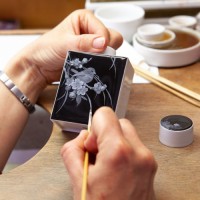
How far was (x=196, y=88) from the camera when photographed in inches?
36.1

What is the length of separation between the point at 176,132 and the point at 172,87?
7.9 inches

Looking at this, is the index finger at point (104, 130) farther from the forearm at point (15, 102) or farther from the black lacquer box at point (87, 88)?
the forearm at point (15, 102)

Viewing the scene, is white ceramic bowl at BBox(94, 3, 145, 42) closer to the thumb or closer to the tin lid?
the thumb

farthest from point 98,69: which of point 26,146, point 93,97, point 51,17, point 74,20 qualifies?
point 51,17

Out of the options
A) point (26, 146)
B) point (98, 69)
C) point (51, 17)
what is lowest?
point (26, 146)

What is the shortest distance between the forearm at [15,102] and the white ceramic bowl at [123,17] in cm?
33

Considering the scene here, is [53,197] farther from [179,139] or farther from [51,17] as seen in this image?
[51,17]

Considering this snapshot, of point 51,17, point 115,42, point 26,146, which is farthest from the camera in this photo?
point 51,17

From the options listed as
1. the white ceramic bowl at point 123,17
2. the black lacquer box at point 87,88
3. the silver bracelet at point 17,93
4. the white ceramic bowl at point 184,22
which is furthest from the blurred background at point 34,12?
the black lacquer box at point 87,88

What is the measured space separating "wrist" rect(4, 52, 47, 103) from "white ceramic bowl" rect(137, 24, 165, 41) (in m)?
0.31

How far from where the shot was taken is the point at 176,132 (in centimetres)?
73

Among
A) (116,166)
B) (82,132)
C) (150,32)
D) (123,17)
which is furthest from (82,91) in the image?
(123,17)

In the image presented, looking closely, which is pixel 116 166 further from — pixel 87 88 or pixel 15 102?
pixel 15 102

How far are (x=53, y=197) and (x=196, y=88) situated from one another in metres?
0.44
